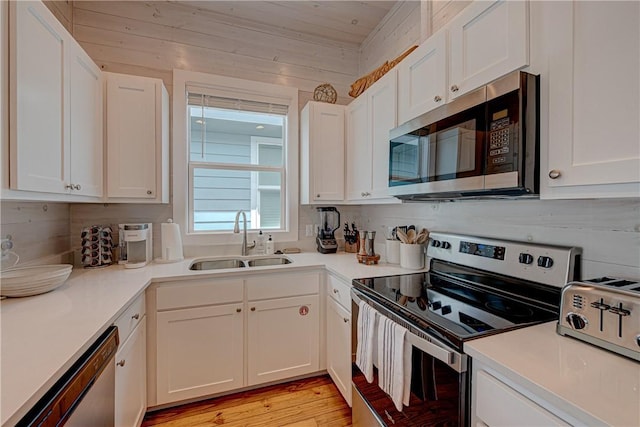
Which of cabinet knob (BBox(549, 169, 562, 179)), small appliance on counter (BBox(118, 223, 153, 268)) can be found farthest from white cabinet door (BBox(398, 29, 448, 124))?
small appliance on counter (BBox(118, 223, 153, 268))

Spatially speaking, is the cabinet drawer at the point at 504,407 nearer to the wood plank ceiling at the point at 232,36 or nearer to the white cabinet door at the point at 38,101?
the white cabinet door at the point at 38,101

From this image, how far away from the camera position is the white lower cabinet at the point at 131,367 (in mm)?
1307

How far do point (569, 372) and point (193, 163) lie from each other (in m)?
2.57

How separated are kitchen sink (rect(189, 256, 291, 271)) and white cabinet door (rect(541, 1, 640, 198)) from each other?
72.1 inches

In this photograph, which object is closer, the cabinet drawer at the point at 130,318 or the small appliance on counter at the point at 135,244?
the cabinet drawer at the point at 130,318

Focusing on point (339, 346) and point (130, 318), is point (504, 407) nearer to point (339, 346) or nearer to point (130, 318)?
point (339, 346)

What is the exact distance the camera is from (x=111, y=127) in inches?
76.3

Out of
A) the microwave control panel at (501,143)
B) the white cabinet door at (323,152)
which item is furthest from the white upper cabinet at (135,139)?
the microwave control panel at (501,143)

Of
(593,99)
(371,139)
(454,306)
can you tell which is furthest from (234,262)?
(593,99)

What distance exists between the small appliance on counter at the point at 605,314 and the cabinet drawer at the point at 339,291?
103 cm

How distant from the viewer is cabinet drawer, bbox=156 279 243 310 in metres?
1.76

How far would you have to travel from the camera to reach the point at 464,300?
4.41ft

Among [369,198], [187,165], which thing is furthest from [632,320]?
[187,165]

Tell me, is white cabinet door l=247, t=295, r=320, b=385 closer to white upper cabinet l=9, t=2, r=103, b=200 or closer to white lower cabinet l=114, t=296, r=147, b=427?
white lower cabinet l=114, t=296, r=147, b=427
